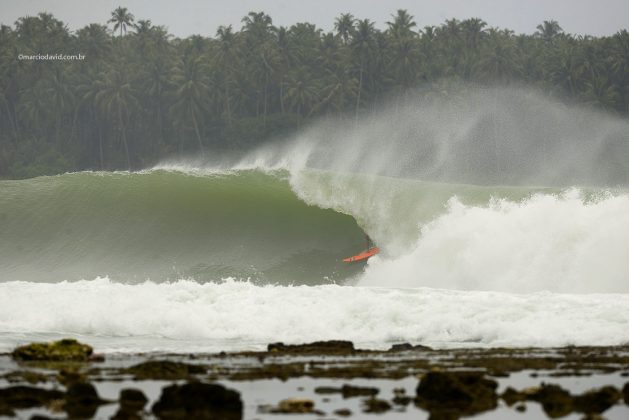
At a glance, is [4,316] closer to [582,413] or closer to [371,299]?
[371,299]

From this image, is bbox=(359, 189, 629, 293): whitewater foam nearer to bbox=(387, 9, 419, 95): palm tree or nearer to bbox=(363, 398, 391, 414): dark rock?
Answer: bbox=(363, 398, 391, 414): dark rock

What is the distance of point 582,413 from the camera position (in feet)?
34.6

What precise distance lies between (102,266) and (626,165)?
50.7 meters

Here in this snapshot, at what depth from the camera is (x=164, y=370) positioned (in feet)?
42.2

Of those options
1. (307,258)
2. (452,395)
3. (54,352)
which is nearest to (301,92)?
(307,258)

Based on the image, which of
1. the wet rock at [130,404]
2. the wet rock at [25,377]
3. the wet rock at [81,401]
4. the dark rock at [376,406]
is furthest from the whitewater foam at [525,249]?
the wet rock at [81,401]

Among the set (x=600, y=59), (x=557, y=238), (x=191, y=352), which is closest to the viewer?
(x=191, y=352)

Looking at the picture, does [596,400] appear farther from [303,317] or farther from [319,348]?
[303,317]

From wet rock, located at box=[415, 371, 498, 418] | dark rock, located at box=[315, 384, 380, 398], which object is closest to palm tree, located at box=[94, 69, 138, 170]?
dark rock, located at box=[315, 384, 380, 398]

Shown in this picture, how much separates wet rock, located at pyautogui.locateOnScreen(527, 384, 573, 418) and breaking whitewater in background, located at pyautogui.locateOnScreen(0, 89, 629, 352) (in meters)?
5.56

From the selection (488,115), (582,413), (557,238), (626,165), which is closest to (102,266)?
(557,238)

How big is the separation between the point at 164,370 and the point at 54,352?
2397 mm

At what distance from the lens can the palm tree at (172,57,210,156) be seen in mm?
97625

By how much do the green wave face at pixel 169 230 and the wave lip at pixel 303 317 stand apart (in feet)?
27.2
